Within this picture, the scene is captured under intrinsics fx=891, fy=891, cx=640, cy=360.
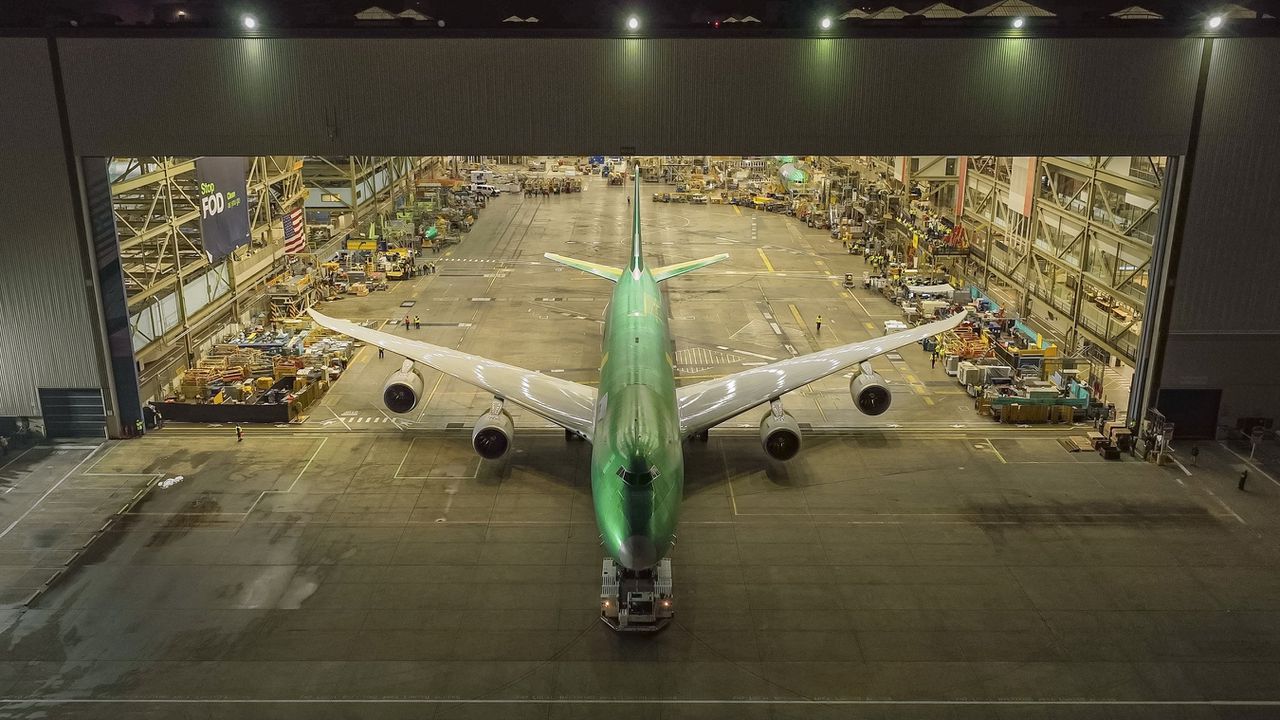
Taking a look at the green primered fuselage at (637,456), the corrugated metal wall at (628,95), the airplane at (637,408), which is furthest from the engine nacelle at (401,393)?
the corrugated metal wall at (628,95)

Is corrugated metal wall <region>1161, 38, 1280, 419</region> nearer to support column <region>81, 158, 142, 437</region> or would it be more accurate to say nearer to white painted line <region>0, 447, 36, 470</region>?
support column <region>81, 158, 142, 437</region>

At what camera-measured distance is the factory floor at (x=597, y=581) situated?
82.8ft

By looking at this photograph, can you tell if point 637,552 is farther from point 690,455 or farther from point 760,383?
point 760,383

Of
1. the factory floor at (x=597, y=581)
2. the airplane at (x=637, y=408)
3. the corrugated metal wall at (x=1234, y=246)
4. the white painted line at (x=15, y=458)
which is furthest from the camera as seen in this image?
the white painted line at (x=15, y=458)

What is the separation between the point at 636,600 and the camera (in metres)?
27.5

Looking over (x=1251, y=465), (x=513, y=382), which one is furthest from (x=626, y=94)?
(x=1251, y=465)

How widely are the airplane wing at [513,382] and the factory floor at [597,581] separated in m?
3.03

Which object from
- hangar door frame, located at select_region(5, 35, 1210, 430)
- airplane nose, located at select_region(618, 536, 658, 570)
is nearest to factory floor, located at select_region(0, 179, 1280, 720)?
airplane nose, located at select_region(618, 536, 658, 570)

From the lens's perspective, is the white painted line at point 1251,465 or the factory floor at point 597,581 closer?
the factory floor at point 597,581

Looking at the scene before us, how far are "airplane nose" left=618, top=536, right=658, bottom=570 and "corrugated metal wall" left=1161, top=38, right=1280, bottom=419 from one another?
29.3 metres

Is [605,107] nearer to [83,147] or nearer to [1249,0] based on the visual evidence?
[83,147]

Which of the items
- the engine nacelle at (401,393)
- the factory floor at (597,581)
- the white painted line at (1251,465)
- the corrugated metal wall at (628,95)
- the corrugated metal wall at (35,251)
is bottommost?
the factory floor at (597,581)

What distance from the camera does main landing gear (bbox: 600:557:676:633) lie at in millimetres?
27531

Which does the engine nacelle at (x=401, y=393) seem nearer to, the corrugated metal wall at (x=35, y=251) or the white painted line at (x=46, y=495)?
the white painted line at (x=46, y=495)
